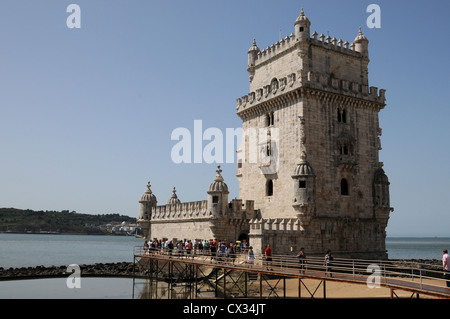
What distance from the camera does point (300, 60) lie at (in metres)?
33.6

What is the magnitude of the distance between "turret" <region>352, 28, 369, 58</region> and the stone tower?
0.27ft

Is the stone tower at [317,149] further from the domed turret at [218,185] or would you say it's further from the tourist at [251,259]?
the domed turret at [218,185]

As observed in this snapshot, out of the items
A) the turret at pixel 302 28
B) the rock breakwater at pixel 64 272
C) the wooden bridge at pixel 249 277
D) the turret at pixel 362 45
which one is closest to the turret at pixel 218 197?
the wooden bridge at pixel 249 277

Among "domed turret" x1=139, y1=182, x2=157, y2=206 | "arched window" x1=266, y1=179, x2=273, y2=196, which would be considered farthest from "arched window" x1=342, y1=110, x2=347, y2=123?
"domed turret" x1=139, y1=182, x2=157, y2=206

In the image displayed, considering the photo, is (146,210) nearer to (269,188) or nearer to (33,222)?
(269,188)

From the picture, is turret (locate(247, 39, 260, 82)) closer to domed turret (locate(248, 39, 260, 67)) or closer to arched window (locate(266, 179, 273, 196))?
domed turret (locate(248, 39, 260, 67))

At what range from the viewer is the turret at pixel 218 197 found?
33.9 meters

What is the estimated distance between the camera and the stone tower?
103ft

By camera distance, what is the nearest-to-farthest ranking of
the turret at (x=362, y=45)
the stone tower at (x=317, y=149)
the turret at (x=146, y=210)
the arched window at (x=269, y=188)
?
the stone tower at (x=317, y=149) < the arched window at (x=269, y=188) < the turret at (x=362, y=45) < the turret at (x=146, y=210)

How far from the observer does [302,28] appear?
33.7m

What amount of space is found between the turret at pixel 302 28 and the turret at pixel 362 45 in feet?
19.5
